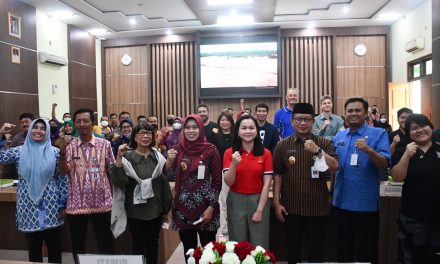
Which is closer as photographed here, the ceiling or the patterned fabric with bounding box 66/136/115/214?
the patterned fabric with bounding box 66/136/115/214

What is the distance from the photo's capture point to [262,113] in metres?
4.59

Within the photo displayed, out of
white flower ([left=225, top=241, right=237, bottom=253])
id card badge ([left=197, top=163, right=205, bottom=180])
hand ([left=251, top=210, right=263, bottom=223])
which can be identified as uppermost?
id card badge ([left=197, top=163, right=205, bottom=180])

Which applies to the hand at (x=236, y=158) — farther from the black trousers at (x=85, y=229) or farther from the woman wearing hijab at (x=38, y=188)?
the woman wearing hijab at (x=38, y=188)

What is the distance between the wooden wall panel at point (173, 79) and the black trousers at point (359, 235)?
8627 mm

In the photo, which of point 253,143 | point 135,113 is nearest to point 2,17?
point 135,113

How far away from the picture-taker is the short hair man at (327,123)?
4.28 m

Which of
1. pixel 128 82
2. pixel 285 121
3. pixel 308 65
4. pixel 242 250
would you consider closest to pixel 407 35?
pixel 308 65

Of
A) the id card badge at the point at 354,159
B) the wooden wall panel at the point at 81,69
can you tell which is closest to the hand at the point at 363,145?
the id card badge at the point at 354,159

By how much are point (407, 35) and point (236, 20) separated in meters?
4.33

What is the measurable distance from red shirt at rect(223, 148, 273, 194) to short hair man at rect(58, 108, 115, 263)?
1002mm

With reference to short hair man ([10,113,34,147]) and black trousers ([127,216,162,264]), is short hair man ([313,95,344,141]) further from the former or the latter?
short hair man ([10,113,34,147])

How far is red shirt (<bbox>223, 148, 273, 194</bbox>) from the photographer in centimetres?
256

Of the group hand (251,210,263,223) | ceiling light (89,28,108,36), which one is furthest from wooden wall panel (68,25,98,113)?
hand (251,210,263,223)

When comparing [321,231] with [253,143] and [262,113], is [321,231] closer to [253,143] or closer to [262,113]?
[253,143]
